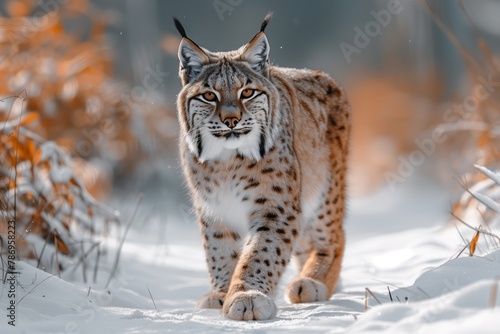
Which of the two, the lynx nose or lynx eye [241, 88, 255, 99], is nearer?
the lynx nose

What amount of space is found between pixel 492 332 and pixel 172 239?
5621 mm

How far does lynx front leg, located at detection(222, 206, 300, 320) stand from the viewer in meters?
3.27

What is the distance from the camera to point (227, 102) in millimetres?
3830

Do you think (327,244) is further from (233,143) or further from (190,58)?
(190,58)

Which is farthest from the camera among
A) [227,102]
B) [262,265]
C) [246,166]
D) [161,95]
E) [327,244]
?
[161,95]

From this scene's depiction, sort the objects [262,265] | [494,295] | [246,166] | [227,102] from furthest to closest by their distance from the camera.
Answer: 1. [246,166]
2. [227,102]
3. [262,265]
4. [494,295]

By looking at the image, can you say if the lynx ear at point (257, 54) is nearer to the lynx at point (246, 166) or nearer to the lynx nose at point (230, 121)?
the lynx at point (246, 166)

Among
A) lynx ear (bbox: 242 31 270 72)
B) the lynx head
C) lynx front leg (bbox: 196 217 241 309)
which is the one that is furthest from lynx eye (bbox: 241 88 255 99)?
lynx front leg (bbox: 196 217 241 309)

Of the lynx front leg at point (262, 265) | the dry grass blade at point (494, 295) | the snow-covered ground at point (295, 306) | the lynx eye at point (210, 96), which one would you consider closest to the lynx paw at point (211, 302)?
the snow-covered ground at point (295, 306)

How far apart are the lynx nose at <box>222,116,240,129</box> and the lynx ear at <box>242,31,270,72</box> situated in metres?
0.46

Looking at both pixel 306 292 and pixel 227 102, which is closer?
pixel 227 102

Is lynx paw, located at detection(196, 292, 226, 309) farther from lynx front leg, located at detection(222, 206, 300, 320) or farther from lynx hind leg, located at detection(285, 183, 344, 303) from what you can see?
lynx hind leg, located at detection(285, 183, 344, 303)

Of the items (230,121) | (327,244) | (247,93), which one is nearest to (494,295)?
(230,121)

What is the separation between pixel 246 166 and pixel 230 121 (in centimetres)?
30
